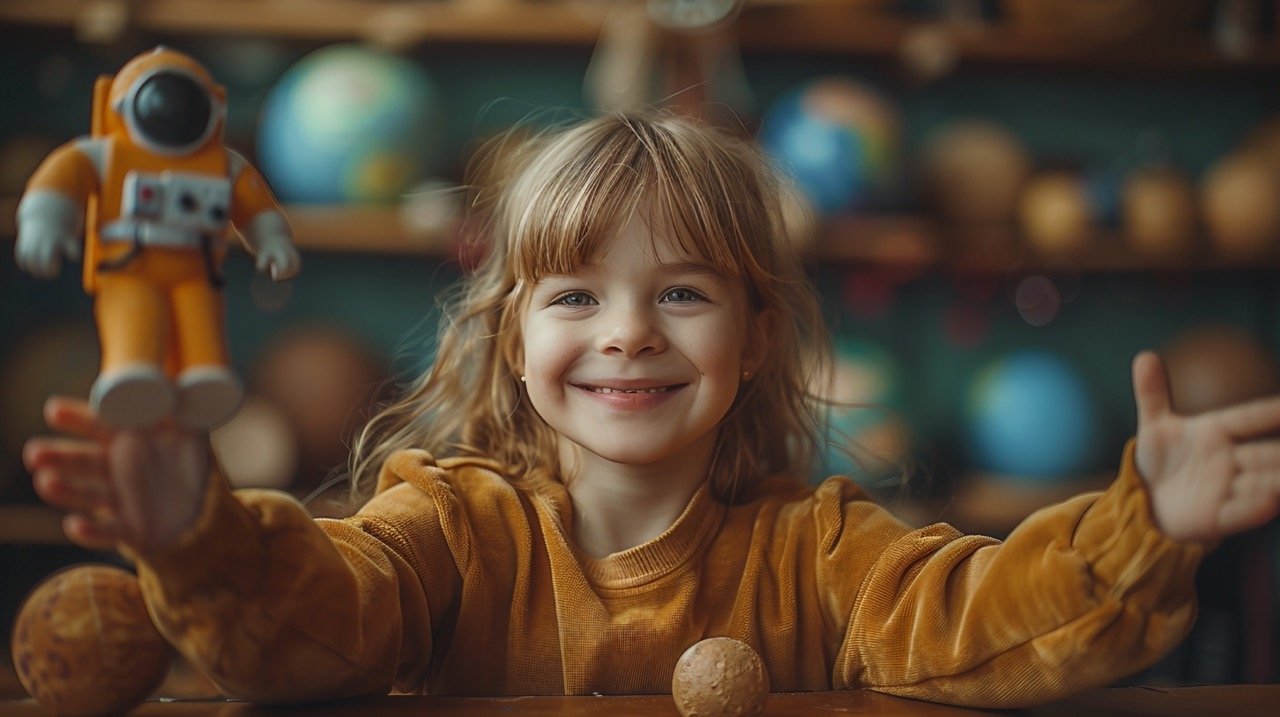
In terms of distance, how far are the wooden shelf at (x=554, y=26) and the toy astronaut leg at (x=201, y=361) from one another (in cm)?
212

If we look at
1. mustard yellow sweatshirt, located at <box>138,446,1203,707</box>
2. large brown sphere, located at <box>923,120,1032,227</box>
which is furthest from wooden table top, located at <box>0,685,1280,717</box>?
large brown sphere, located at <box>923,120,1032,227</box>

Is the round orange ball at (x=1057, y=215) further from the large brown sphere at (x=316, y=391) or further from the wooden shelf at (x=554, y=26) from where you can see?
the large brown sphere at (x=316, y=391)

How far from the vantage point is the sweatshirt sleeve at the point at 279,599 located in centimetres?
72

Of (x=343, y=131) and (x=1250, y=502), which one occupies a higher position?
(x=343, y=131)

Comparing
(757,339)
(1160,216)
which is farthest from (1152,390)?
(1160,216)

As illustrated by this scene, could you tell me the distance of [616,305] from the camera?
40.6 inches

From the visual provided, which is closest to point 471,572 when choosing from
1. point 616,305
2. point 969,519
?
point 616,305

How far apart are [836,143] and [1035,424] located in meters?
0.78

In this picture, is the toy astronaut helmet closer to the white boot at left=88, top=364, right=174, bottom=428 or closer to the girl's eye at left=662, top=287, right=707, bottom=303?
the white boot at left=88, top=364, right=174, bottom=428

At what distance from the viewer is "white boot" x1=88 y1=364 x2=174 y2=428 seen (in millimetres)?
651

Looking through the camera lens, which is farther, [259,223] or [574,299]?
[574,299]

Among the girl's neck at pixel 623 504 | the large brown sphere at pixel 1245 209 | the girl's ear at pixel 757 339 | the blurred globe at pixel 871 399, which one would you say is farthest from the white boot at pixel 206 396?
the large brown sphere at pixel 1245 209

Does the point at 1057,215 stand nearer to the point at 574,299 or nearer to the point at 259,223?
the point at 574,299

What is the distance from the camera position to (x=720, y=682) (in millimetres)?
807
